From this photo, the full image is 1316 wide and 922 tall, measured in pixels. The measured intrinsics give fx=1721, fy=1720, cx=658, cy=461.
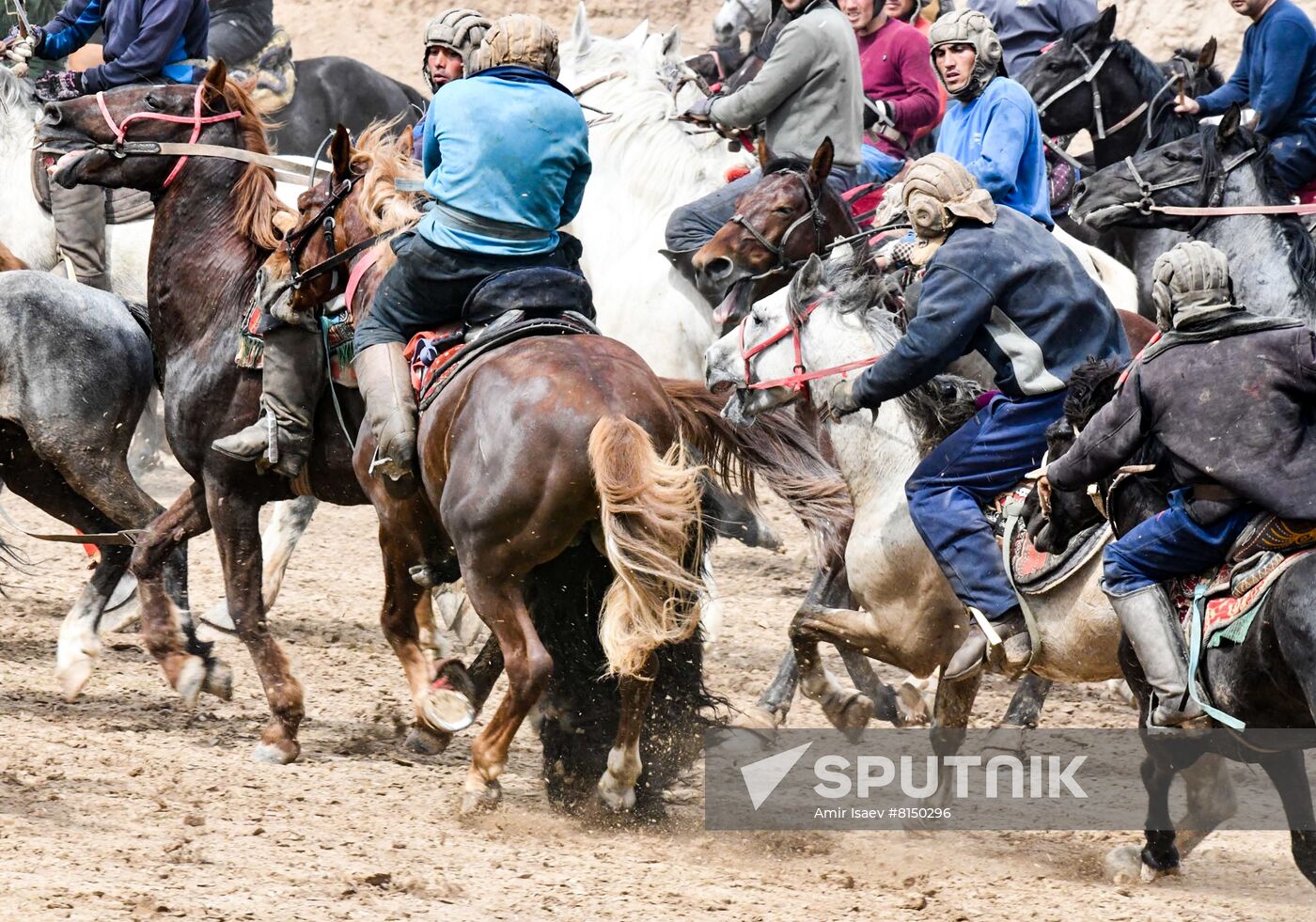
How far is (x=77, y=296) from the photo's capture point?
7.01 m

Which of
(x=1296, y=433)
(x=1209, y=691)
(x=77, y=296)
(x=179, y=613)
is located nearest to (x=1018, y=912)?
(x=1209, y=691)

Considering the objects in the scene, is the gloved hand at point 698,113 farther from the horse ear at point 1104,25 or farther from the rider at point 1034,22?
the rider at point 1034,22

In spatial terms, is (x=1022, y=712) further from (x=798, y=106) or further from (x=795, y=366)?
(x=798, y=106)

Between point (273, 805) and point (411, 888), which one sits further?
point (273, 805)

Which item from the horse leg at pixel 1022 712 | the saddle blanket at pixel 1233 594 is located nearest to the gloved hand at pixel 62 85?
the horse leg at pixel 1022 712

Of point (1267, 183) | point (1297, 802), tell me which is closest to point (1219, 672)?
point (1297, 802)

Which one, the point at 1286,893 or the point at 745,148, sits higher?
the point at 745,148

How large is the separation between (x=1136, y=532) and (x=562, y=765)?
2070 millimetres

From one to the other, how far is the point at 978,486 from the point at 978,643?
487 millimetres

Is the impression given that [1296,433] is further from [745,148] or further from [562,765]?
[745,148]

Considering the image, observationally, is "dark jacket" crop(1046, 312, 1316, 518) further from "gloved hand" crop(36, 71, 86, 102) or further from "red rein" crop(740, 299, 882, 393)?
"gloved hand" crop(36, 71, 86, 102)

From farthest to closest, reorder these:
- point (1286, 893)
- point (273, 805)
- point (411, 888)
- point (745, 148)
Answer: point (745, 148) < point (273, 805) < point (1286, 893) < point (411, 888)

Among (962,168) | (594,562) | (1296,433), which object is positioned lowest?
(594,562)

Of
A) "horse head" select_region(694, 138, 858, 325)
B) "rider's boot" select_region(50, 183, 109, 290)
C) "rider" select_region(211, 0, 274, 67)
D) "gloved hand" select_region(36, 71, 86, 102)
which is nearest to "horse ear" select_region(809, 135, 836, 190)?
"horse head" select_region(694, 138, 858, 325)
